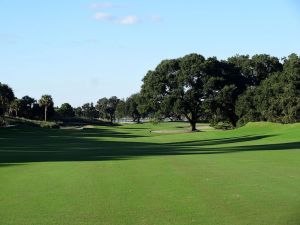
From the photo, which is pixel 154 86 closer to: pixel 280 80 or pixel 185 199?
pixel 280 80

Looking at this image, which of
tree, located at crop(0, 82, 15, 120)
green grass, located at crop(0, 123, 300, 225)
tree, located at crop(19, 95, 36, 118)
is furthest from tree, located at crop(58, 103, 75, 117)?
green grass, located at crop(0, 123, 300, 225)

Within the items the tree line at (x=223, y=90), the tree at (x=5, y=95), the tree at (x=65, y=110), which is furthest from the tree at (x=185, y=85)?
the tree at (x=65, y=110)

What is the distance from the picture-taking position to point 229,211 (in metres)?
9.97

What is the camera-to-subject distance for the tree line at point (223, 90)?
250 ft

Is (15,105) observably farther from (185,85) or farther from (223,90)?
(223,90)

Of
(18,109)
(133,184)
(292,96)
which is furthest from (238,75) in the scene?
(133,184)

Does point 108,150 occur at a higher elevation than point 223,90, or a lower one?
lower

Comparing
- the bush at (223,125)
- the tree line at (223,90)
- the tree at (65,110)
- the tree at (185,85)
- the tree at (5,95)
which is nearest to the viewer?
the tree line at (223,90)

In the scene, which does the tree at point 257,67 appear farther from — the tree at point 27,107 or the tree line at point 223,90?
the tree at point 27,107

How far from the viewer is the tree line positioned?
250 ft

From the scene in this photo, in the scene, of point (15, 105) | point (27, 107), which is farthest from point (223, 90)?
point (27, 107)

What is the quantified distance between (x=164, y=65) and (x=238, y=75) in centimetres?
1353

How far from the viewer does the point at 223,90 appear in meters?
84.2

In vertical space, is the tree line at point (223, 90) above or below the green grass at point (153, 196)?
above
